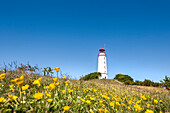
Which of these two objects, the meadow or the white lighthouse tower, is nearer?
the meadow

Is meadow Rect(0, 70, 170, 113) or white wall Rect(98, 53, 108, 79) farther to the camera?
white wall Rect(98, 53, 108, 79)

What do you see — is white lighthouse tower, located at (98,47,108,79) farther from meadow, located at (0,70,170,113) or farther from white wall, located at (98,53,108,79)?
meadow, located at (0,70,170,113)

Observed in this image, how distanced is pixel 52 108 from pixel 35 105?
33cm

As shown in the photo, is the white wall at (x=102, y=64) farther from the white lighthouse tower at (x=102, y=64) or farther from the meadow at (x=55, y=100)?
the meadow at (x=55, y=100)

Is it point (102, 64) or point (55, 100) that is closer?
point (55, 100)

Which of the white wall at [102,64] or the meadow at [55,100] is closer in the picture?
the meadow at [55,100]

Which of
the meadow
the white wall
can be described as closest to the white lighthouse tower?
the white wall

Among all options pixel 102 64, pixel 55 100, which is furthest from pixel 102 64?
pixel 55 100

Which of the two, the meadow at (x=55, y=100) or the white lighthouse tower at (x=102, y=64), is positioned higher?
the white lighthouse tower at (x=102, y=64)

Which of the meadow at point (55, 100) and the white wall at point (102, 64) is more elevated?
the white wall at point (102, 64)

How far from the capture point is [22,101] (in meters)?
2.37

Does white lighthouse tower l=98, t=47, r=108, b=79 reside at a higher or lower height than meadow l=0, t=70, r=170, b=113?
higher

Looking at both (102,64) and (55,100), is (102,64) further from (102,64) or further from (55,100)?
(55,100)

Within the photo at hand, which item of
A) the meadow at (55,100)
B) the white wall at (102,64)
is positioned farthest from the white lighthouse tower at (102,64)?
the meadow at (55,100)
